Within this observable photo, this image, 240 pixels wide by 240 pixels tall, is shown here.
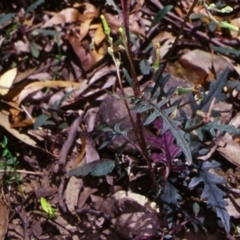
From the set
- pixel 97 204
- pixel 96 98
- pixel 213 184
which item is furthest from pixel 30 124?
pixel 213 184

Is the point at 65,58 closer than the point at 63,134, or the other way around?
the point at 63,134

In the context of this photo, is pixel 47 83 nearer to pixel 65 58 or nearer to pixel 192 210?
pixel 65 58

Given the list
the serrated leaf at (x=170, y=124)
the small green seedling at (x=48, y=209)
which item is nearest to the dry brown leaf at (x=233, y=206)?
the serrated leaf at (x=170, y=124)

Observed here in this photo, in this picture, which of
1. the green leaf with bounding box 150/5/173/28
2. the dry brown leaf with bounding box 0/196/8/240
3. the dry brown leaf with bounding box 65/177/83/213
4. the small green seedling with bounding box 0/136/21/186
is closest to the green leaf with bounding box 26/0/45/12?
the green leaf with bounding box 150/5/173/28

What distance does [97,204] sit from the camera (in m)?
3.19

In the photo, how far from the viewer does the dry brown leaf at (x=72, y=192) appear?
10.5ft

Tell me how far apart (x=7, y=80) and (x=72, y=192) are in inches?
34.1

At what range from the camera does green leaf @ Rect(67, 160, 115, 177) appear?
3.04 meters

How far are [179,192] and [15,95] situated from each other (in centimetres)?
117

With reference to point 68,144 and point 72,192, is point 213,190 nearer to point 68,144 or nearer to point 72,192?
point 72,192

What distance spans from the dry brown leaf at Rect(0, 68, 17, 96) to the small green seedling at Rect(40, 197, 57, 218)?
80cm

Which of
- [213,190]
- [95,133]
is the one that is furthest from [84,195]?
[213,190]

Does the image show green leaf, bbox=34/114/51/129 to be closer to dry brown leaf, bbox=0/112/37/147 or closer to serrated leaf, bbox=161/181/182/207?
dry brown leaf, bbox=0/112/37/147

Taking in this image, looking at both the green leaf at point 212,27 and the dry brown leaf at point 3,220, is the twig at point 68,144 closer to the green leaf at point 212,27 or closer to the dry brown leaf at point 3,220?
the dry brown leaf at point 3,220
